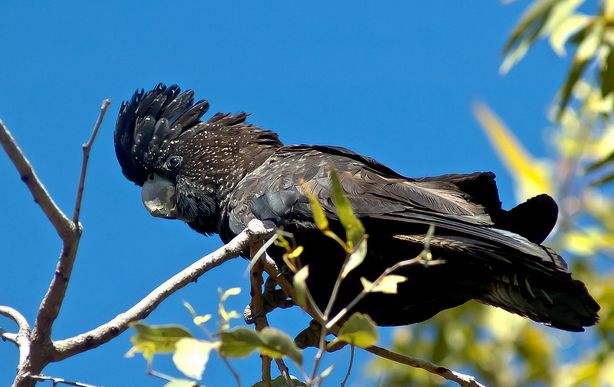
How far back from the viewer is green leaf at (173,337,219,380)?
2113 mm

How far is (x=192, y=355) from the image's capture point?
2154 millimetres

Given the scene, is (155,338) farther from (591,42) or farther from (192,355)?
(591,42)

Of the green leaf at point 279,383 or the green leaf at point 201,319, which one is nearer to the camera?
the green leaf at point 201,319

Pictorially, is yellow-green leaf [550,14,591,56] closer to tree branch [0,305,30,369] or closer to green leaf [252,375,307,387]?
green leaf [252,375,307,387]

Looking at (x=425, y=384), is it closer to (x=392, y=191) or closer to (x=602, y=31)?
(x=392, y=191)

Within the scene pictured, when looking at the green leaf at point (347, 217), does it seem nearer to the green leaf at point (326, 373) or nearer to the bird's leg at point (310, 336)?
the green leaf at point (326, 373)

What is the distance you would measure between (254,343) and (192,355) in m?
0.15

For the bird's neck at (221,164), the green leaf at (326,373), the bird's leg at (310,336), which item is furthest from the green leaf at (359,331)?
the bird's neck at (221,164)

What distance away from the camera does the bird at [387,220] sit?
12.2 ft

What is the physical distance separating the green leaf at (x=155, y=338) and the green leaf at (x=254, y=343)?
0.41 feet

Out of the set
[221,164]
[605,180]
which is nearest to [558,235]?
[605,180]

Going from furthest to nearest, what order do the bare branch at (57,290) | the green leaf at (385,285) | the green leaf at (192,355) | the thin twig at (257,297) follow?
the thin twig at (257,297), the bare branch at (57,290), the green leaf at (385,285), the green leaf at (192,355)

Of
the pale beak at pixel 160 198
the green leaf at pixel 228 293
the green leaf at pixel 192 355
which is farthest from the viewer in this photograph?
the pale beak at pixel 160 198

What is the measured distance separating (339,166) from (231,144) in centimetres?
96
